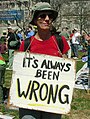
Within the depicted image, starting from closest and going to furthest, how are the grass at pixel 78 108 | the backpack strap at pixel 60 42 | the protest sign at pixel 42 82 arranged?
the protest sign at pixel 42 82 → the backpack strap at pixel 60 42 → the grass at pixel 78 108

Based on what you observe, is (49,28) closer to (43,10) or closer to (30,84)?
(43,10)

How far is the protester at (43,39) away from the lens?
12.2 ft

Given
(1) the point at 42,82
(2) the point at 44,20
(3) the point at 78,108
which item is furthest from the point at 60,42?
(3) the point at 78,108

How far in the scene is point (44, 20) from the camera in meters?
3.76

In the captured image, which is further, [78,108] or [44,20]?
[78,108]

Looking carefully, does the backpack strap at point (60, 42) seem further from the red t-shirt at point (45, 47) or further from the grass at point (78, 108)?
the grass at point (78, 108)

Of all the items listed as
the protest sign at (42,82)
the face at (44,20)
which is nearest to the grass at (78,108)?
the protest sign at (42,82)

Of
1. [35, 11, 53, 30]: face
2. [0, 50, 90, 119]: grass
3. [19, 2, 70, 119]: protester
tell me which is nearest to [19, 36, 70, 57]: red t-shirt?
A: [19, 2, 70, 119]: protester

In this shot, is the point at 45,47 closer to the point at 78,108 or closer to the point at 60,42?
the point at 60,42

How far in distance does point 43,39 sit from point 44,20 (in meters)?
0.19

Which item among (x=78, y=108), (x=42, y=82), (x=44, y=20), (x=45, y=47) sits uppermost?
(x=44, y=20)

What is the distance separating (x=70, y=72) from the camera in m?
3.75

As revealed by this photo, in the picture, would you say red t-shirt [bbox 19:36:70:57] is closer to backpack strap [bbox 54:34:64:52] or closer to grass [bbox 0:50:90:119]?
backpack strap [bbox 54:34:64:52]

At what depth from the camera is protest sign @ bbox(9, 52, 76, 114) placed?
372 cm
